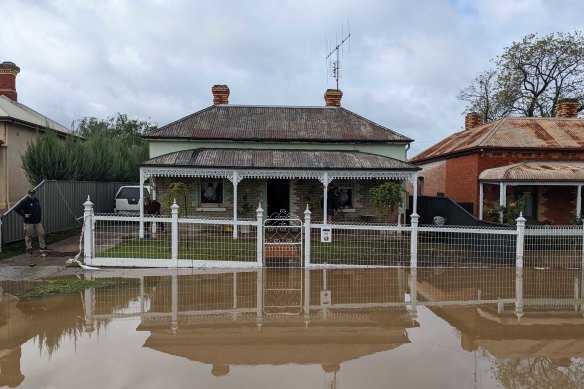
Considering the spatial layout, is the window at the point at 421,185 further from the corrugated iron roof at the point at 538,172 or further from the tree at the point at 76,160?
the tree at the point at 76,160

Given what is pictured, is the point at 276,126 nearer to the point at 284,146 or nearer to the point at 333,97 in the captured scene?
the point at 284,146

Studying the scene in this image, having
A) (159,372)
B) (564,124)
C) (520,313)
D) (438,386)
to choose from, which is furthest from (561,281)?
(564,124)

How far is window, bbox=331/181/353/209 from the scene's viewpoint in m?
18.5

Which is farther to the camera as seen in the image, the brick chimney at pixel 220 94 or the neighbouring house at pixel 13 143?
the brick chimney at pixel 220 94

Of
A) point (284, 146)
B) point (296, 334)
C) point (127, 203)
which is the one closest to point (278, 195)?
point (284, 146)

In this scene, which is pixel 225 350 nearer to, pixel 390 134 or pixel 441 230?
pixel 441 230

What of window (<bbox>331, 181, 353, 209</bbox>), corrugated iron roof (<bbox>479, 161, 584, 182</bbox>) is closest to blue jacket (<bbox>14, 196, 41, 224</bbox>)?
window (<bbox>331, 181, 353, 209</bbox>)

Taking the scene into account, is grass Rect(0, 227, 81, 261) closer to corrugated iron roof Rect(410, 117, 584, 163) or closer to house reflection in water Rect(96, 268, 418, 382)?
house reflection in water Rect(96, 268, 418, 382)

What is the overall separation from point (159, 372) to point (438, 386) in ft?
9.59

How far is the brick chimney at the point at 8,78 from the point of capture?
25578 mm

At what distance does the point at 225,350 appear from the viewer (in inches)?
237

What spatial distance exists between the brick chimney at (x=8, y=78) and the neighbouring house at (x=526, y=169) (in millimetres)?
22486

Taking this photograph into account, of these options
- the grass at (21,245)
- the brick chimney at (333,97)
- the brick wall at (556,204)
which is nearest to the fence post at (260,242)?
the grass at (21,245)

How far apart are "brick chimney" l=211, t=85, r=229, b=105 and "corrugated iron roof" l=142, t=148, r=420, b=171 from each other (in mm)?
4259
